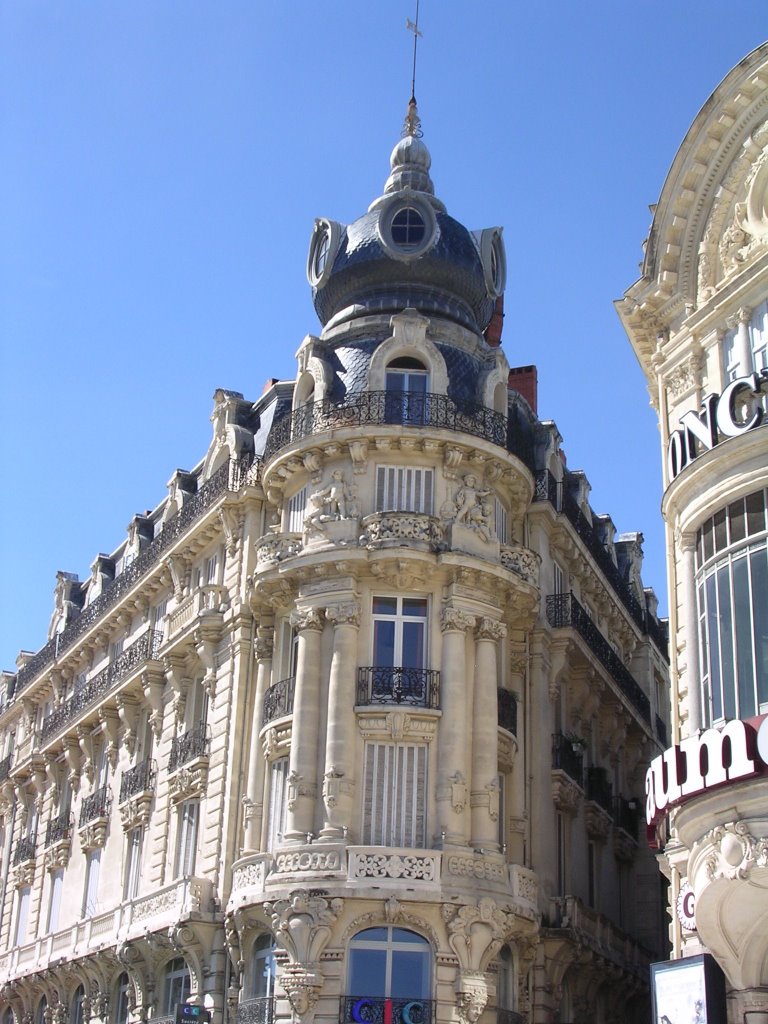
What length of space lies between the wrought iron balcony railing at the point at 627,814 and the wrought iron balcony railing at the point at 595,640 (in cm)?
294

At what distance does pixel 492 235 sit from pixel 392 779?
608 inches

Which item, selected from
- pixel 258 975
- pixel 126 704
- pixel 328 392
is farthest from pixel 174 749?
pixel 328 392

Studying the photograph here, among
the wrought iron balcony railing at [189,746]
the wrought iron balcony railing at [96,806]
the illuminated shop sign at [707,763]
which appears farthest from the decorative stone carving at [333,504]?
the wrought iron balcony railing at [96,806]

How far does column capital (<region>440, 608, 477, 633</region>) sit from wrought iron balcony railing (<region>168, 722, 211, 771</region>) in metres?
6.81

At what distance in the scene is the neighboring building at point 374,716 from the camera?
27.5 meters

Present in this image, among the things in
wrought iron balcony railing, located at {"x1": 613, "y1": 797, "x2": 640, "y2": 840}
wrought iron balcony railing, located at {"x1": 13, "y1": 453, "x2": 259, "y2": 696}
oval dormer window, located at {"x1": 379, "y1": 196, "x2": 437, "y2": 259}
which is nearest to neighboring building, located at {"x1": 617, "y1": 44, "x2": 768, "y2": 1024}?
A: oval dormer window, located at {"x1": 379, "y1": 196, "x2": 437, "y2": 259}

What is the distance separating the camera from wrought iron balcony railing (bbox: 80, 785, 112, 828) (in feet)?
127

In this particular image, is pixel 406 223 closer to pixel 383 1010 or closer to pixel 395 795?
pixel 395 795

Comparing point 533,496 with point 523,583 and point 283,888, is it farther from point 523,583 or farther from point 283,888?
point 283,888

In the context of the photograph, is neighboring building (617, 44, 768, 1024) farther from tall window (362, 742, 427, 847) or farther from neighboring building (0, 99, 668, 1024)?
tall window (362, 742, 427, 847)

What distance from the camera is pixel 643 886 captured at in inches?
1529

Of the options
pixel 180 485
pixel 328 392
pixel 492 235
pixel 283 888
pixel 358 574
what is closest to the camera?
pixel 283 888

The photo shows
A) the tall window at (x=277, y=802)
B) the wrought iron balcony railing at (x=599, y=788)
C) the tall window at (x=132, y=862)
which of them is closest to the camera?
the tall window at (x=277, y=802)

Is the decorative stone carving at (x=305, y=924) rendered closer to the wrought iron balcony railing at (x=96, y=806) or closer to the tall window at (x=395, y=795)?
the tall window at (x=395, y=795)
